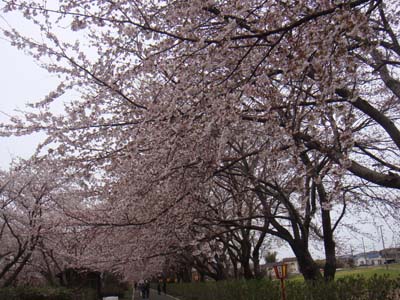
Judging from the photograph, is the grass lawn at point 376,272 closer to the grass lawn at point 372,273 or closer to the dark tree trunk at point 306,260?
the grass lawn at point 372,273

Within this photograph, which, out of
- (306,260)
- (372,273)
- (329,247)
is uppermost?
(329,247)

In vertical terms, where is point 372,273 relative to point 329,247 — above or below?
below

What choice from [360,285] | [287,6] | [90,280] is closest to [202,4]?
[287,6]

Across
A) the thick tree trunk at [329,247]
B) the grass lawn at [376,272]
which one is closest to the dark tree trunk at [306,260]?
the thick tree trunk at [329,247]

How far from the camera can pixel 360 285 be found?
799cm

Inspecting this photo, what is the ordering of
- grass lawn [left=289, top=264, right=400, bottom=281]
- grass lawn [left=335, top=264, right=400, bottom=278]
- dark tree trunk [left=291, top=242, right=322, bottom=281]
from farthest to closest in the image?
1. dark tree trunk [left=291, top=242, right=322, bottom=281]
2. grass lawn [left=335, top=264, right=400, bottom=278]
3. grass lawn [left=289, top=264, right=400, bottom=281]

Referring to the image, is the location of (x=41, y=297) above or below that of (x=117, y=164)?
below

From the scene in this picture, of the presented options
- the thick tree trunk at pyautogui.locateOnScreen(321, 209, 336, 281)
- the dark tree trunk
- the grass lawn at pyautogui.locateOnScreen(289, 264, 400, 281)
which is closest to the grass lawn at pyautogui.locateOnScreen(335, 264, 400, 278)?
the grass lawn at pyautogui.locateOnScreen(289, 264, 400, 281)

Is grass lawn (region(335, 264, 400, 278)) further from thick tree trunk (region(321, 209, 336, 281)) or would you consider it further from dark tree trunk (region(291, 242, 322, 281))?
dark tree trunk (region(291, 242, 322, 281))

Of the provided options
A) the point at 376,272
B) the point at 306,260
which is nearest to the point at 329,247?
the point at 306,260

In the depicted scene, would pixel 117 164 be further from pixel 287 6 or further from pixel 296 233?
pixel 296 233

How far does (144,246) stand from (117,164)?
531cm

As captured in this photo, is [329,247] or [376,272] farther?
[329,247]

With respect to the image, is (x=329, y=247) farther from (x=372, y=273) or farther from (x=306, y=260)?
(x=372, y=273)
